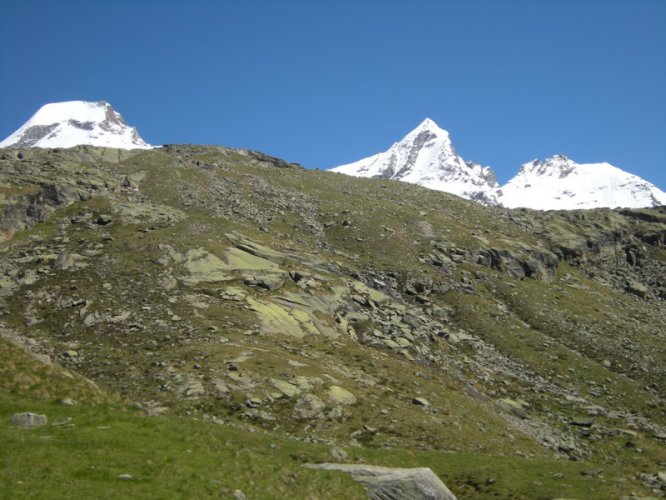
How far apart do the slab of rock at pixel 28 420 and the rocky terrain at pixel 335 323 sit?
5184 mm

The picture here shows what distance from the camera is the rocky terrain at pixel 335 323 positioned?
3991 centimetres

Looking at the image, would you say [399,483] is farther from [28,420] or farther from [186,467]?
[28,420]

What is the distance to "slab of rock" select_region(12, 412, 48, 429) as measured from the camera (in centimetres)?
2439

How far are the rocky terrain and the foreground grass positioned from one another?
1.44 ft

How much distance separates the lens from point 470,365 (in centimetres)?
6031

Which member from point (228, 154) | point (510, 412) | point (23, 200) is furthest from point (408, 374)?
point (228, 154)

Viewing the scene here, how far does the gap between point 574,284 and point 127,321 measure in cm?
7708

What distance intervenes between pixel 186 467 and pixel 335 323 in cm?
3716

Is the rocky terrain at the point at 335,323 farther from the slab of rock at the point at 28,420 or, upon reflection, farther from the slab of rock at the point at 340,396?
the slab of rock at the point at 28,420

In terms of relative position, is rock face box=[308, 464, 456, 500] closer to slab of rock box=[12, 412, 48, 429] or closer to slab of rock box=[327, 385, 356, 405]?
slab of rock box=[12, 412, 48, 429]

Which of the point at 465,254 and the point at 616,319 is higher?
the point at 465,254

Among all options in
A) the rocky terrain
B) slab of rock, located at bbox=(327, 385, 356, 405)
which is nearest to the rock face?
the rocky terrain

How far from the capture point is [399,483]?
2566cm

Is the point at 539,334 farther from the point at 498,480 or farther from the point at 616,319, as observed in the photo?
the point at 498,480
